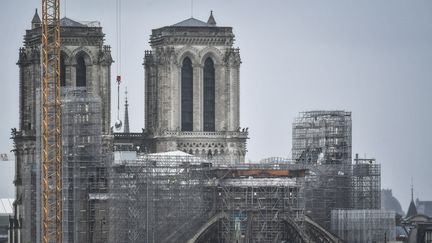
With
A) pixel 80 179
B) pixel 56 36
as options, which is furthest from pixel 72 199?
pixel 56 36

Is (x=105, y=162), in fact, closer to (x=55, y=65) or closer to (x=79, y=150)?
(x=79, y=150)

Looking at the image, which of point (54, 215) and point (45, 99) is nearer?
point (45, 99)

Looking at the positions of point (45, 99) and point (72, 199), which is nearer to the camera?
point (45, 99)

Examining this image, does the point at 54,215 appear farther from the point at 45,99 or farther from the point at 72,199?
the point at 45,99

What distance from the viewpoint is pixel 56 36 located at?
192375mm

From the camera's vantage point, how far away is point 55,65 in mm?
185625

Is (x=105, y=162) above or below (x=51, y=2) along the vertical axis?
below

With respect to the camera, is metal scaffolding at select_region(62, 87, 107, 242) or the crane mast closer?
the crane mast

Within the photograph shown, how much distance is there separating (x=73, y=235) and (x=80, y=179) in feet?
15.5

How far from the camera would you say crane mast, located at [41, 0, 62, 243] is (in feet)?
593

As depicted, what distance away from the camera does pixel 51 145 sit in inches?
7815

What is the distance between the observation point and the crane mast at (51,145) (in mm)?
180625

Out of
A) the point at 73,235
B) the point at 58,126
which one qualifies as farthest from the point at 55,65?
the point at 73,235

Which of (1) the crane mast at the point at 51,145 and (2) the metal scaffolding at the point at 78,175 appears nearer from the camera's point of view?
(1) the crane mast at the point at 51,145
